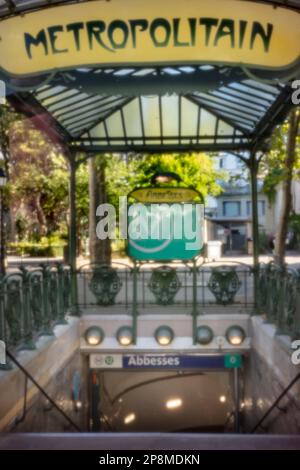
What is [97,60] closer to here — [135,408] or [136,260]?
[136,260]

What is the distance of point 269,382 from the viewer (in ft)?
24.3

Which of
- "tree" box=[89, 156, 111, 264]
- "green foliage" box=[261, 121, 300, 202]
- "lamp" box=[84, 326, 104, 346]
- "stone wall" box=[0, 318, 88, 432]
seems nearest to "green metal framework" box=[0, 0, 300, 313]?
"lamp" box=[84, 326, 104, 346]

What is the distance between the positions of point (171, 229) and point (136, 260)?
3.18 feet

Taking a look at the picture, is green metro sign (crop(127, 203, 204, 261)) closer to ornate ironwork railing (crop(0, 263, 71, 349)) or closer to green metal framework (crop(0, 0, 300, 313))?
green metal framework (crop(0, 0, 300, 313))

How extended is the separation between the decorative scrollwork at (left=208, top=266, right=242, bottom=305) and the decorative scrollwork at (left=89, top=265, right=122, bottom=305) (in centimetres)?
195

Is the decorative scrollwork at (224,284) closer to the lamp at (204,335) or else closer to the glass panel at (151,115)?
the lamp at (204,335)

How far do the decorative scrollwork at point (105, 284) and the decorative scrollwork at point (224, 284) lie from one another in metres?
1.95

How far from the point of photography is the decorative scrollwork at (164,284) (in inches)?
355

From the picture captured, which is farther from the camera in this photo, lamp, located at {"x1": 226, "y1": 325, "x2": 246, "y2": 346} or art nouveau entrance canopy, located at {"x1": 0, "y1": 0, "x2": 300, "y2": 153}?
lamp, located at {"x1": 226, "y1": 325, "x2": 246, "y2": 346}

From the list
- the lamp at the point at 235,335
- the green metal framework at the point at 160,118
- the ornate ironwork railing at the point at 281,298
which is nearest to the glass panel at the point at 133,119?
the green metal framework at the point at 160,118

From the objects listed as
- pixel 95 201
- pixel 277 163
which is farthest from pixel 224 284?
pixel 95 201

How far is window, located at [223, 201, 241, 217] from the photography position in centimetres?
5581
